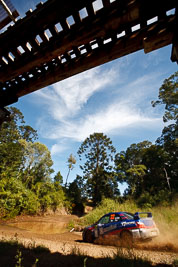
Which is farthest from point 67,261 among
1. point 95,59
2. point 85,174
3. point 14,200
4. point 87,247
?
point 85,174

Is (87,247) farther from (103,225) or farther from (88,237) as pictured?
(88,237)

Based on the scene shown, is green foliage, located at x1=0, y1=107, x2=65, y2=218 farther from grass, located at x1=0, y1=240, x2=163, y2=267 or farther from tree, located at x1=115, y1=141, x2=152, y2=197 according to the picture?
tree, located at x1=115, y1=141, x2=152, y2=197

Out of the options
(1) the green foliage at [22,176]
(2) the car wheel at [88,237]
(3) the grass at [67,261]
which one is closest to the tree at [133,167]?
(1) the green foliage at [22,176]

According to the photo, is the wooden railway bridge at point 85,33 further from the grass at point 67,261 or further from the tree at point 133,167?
the tree at point 133,167

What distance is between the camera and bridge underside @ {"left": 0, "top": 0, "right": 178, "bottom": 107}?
170 cm

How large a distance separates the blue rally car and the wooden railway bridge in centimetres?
598

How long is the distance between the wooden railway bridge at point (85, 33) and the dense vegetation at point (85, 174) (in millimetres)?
16001

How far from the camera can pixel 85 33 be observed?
186 centimetres

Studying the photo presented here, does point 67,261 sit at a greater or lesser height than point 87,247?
greater

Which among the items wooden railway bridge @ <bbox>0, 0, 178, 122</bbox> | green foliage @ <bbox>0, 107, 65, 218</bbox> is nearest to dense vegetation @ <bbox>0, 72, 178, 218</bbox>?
green foliage @ <bbox>0, 107, 65, 218</bbox>

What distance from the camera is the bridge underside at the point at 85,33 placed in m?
1.70

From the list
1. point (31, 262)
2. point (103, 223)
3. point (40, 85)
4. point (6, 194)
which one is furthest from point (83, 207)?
point (40, 85)

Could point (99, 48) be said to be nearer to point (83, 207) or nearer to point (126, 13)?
point (126, 13)

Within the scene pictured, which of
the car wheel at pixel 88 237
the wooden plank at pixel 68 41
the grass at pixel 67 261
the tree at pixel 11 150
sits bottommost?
the car wheel at pixel 88 237
